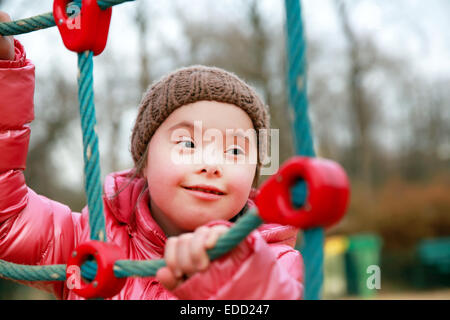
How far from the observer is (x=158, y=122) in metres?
1.02

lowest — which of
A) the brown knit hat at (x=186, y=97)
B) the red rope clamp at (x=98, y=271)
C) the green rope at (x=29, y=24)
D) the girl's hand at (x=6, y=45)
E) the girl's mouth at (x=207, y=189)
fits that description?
the red rope clamp at (x=98, y=271)

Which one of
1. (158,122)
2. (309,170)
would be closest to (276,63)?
(158,122)

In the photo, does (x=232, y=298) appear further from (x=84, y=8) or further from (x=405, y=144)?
(x=405, y=144)

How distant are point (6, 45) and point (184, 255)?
0.65 m

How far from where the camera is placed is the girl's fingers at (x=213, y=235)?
0.60 meters

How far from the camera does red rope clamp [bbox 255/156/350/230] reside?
1.60 feet

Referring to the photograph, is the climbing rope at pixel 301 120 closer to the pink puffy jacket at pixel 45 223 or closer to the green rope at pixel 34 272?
the pink puffy jacket at pixel 45 223

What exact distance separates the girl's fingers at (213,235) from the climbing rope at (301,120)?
119mm

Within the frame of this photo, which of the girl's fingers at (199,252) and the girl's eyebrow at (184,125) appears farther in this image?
the girl's eyebrow at (184,125)

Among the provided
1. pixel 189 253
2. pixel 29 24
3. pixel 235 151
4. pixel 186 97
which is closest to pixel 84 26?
pixel 29 24

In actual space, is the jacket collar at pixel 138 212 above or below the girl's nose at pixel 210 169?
below

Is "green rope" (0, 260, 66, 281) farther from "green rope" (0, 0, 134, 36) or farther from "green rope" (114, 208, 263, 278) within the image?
"green rope" (0, 0, 134, 36)

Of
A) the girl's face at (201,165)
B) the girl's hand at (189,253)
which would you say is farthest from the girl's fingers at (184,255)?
the girl's face at (201,165)
